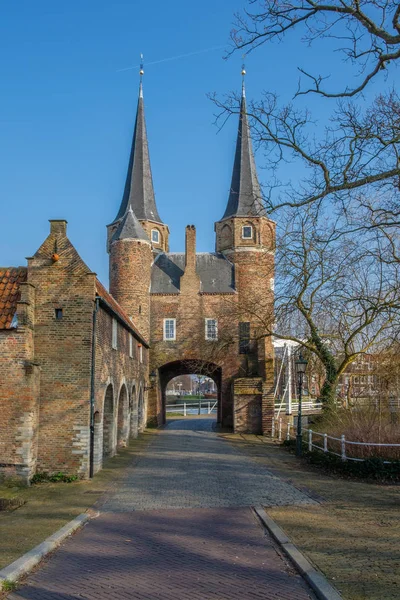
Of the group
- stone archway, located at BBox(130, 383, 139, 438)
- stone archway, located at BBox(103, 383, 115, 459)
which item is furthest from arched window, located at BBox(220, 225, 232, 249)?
stone archway, located at BBox(103, 383, 115, 459)

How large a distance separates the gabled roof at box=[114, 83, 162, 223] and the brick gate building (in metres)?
0.10

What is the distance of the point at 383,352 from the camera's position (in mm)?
22703

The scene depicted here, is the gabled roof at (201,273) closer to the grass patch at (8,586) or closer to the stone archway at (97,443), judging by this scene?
the stone archway at (97,443)

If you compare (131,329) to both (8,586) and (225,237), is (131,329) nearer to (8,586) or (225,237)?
(225,237)

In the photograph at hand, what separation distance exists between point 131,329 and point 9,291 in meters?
9.86

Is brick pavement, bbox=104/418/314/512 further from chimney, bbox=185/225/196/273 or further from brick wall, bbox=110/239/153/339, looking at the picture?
chimney, bbox=185/225/196/273

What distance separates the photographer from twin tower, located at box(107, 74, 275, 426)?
36219 mm

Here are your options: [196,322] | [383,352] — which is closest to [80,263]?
[383,352]

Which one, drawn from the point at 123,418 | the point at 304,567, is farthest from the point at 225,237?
the point at 304,567

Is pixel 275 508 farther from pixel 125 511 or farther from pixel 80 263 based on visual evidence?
pixel 80 263

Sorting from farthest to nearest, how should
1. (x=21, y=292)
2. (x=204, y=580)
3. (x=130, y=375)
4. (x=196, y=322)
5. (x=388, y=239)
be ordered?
(x=196, y=322), (x=130, y=375), (x=388, y=239), (x=21, y=292), (x=204, y=580)

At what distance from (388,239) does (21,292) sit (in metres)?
10.7

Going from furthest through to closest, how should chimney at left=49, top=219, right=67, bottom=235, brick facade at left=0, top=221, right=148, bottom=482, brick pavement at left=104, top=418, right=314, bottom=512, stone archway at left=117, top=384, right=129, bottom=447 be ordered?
stone archway at left=117, top=384, right=129, bottom=447 < chimney at left=49, top=219, right=67, bottom=235 < brick facade at left=0, top=221, right=148, bottom=482 < brick pavement at left=104, top=418, right=314, bottom=512

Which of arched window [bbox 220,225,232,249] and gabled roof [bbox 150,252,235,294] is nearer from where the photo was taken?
gabled roof [bbox 150,252,235,294]
